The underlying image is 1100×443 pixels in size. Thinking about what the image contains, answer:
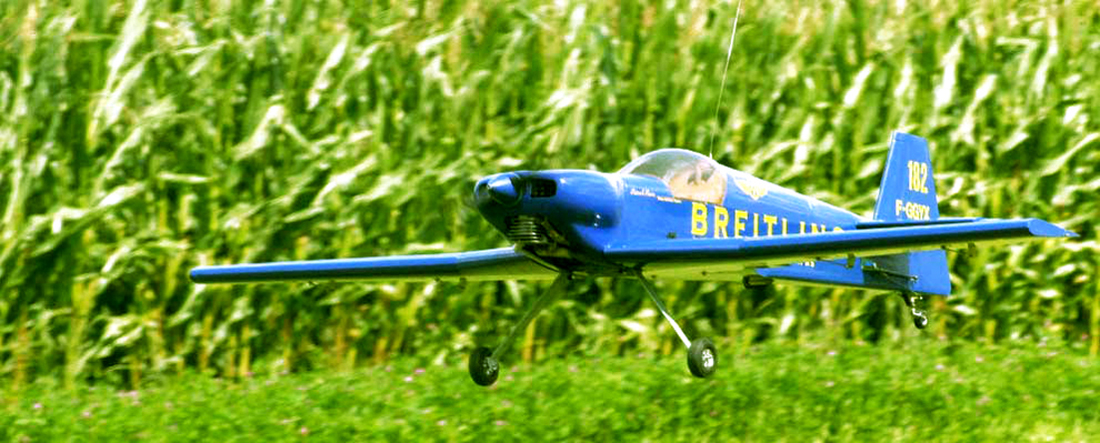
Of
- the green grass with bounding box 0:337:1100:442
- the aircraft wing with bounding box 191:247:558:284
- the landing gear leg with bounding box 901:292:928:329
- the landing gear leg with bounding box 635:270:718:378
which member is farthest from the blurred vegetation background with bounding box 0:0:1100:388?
the landing gear leg with bounding box 635:270:718:378

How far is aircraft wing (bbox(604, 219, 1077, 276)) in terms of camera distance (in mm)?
5457

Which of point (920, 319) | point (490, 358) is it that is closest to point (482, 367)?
point (490, 358)

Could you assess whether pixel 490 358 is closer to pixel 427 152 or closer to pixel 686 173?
pixel 686 173

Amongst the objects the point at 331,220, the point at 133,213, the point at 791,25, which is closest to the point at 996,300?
the point at 791,25

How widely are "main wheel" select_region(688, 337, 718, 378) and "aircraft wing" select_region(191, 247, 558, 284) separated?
804mm

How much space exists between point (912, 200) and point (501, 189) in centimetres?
296

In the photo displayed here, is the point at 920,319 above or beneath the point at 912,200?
beneath

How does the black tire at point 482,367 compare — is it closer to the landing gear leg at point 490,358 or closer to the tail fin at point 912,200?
the landing gear leg at point 490,358

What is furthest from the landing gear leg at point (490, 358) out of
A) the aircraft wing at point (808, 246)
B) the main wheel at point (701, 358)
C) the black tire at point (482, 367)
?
the main wheel at point (701, 358)

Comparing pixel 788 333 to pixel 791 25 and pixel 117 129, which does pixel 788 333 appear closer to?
pixel 791 25

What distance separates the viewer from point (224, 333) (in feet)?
31.6

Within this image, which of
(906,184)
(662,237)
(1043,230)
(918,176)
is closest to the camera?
(1043,230)

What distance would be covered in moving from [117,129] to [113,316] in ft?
3.95

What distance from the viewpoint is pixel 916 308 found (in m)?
7.79
